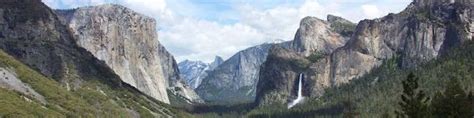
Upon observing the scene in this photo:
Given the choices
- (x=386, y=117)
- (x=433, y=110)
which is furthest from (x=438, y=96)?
(x=386, y=117)

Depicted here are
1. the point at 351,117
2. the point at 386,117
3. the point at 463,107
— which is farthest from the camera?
the point at 386,117

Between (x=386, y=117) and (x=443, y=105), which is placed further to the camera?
(x=386, y=117)

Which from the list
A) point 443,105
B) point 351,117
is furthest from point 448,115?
point 351,117

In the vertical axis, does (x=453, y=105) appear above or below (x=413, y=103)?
above

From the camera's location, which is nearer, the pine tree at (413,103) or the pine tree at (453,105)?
the pine tree at (453,105)

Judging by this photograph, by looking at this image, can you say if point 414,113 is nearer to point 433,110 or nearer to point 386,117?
point 433,110

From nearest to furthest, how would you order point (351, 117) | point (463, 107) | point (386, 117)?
point (463, 107)
point (351, 117)
point (386, 117)

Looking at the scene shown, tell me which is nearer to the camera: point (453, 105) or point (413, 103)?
point (453, 105)

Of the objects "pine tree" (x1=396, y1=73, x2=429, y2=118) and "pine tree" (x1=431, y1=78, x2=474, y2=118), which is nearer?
"pine tree" (x1=431, y1=78, x2=474, y2=118)
